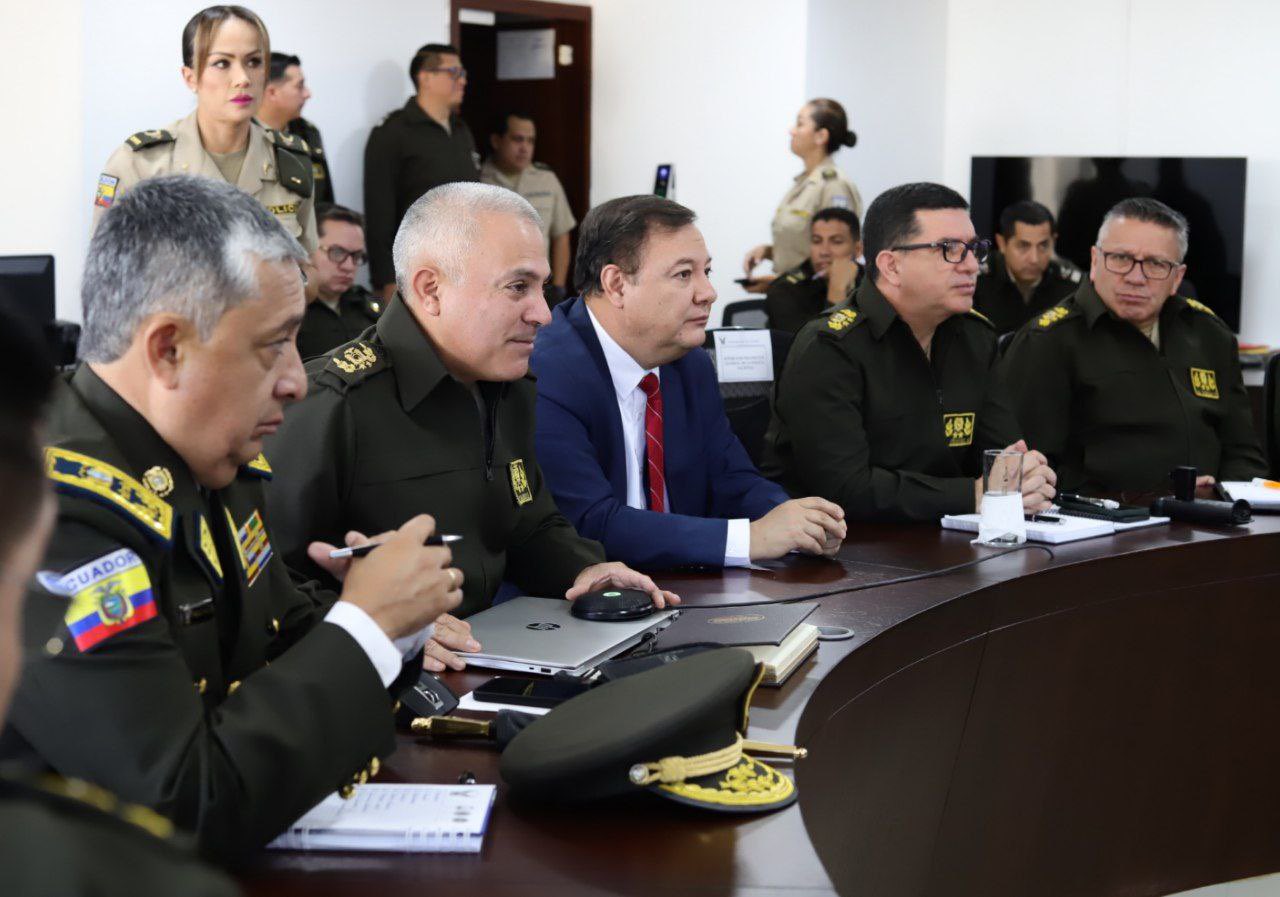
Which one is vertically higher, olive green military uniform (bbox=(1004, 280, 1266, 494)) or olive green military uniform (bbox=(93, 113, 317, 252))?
olive green military uniform (bbox=(93, 113, 317, 252))

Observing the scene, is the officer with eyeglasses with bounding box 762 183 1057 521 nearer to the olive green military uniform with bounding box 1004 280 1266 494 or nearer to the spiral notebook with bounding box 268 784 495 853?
the olive green military uniform with bounding box 1004 280 1266 494

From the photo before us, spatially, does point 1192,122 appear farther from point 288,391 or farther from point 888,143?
point 288,391

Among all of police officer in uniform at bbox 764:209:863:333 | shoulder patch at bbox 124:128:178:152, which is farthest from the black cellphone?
police officer in uniform at bbox 764:209:863:333

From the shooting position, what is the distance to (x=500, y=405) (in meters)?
2.29

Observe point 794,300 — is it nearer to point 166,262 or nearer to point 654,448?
point 654,448

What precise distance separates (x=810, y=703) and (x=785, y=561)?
823 mm

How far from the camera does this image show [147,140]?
404 centimetres

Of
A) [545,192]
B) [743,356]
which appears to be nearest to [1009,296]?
[545,192]

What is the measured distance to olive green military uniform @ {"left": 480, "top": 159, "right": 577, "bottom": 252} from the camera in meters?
7.77

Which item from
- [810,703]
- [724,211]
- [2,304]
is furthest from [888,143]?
[2,304]

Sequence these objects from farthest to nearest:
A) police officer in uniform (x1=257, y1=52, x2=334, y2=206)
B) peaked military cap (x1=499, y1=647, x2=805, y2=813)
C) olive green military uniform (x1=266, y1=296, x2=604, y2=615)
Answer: police officer in uniform (x1=257, y1=52, x2=334, y2=206), olive green military uniform (x1=266, y1=296, x2=604, y2=615), peaked military cap (x1=499, y1=647, x2=805, y2=813)

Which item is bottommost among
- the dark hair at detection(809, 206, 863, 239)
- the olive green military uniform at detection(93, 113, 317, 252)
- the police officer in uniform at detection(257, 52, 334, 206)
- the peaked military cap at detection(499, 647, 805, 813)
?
the peaked military cap at detection(499, 647, 805, 813)

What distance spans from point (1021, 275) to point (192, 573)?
5.78m

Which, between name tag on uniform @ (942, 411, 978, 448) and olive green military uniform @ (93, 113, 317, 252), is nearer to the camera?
name tag on uniform @ (942, 411, 978, 448)
